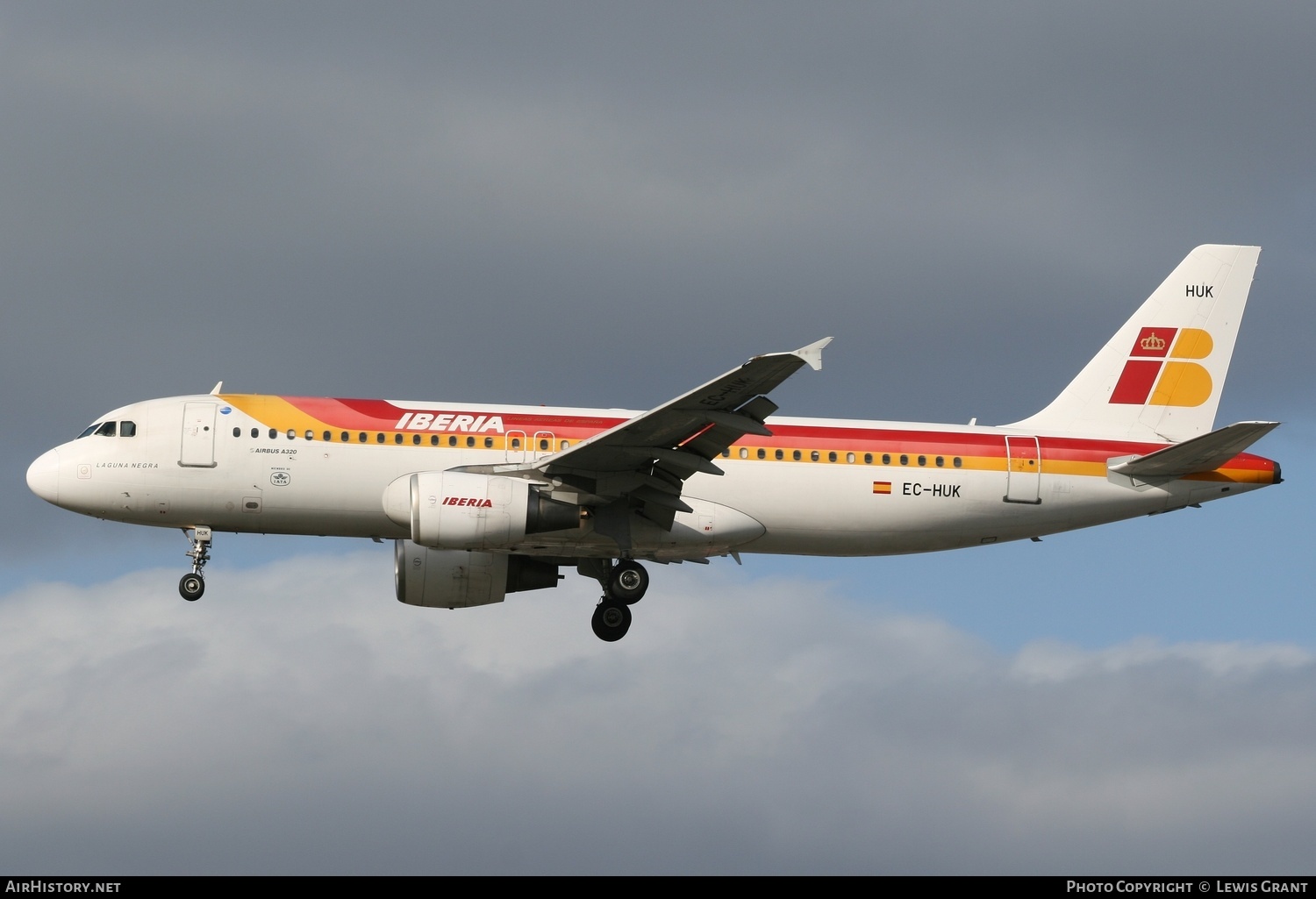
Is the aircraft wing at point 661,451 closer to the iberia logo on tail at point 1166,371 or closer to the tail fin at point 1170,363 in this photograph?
the tail fin at point 1170,363

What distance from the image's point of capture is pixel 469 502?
35.8 m

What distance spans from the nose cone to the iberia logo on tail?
2420 cm

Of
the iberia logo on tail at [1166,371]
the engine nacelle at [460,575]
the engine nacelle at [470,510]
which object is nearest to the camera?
the engine nacelle at [470,510]

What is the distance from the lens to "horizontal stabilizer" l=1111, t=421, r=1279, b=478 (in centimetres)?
3778

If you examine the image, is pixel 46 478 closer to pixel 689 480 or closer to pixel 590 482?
pixel 590 482

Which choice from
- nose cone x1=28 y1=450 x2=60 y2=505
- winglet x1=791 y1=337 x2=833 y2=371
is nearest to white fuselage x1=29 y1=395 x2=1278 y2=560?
nose cone x1=28 y1=450 x2=60 y2=505

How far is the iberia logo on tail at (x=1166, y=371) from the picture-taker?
42.4 metres

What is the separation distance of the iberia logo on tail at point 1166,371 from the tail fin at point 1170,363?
0.02m

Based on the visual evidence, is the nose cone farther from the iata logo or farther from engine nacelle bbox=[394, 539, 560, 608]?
the iata logo

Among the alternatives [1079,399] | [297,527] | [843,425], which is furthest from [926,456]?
[297,527]

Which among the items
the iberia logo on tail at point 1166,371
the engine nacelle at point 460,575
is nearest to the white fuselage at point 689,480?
the engine nacelle at point 460,575

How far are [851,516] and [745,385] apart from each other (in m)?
6.71

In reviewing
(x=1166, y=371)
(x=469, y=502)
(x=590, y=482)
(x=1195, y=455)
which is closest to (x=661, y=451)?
(x=590, y=482)

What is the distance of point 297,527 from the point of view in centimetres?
3803
